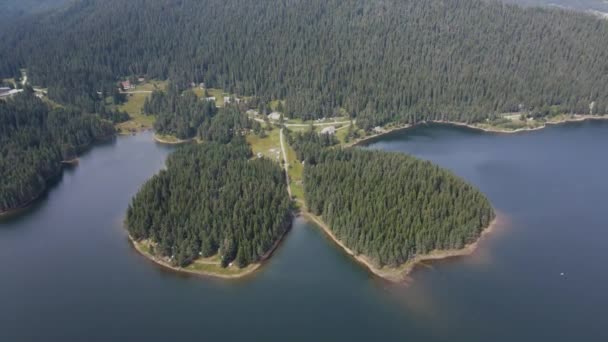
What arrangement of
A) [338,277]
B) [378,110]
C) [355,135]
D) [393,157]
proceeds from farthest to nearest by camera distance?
[378,110] → [355,135] → [393,157] → [338,277]

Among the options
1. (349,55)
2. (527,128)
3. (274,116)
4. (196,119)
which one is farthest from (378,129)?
(196,119)

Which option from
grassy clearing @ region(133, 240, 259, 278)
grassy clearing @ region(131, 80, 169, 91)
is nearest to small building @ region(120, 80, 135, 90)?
grassy clearing @ region(131, 80, 169, 91)

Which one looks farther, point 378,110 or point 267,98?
point 267,98

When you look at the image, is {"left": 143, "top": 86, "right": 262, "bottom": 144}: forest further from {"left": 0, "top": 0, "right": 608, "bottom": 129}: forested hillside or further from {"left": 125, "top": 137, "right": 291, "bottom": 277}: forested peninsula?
{"left": 125, "top": 137, "right": 291, "bottom": 277}: forested peninsula

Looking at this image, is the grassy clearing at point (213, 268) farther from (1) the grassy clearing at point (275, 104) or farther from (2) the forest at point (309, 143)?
(1) the grassy clearing at point (275, 104)

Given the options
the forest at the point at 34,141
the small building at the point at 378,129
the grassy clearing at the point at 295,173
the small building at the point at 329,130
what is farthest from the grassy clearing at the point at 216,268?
the small building at the point at 378,129

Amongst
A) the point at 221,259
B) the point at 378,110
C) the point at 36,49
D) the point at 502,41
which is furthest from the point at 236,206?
the point at 36,49

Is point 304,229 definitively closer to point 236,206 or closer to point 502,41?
point 236,206
